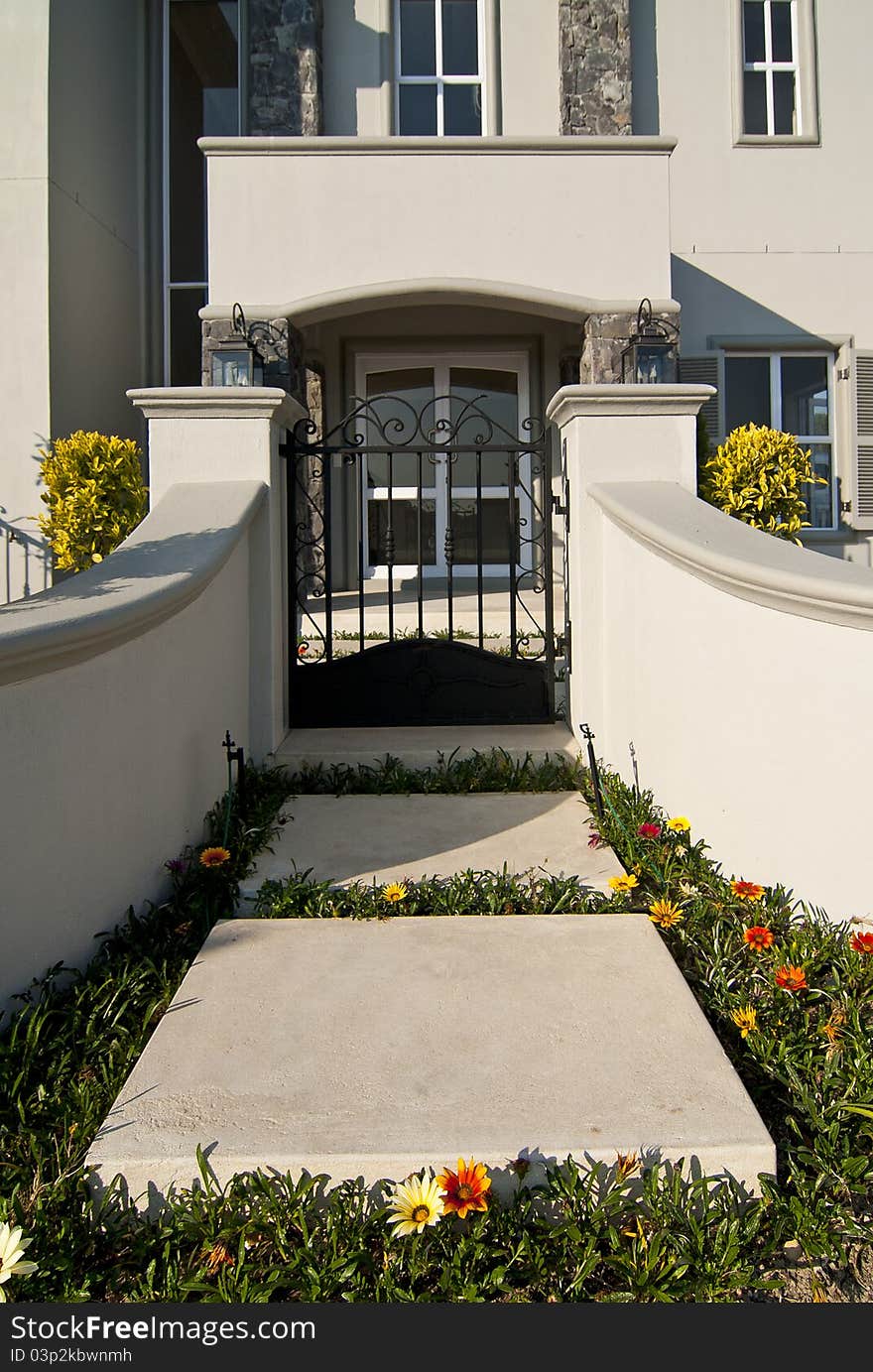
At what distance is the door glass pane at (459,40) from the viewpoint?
10125mm

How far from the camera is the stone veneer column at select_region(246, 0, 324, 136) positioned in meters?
9.62

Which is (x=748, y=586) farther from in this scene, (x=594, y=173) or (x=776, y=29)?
(x=776, y=29)

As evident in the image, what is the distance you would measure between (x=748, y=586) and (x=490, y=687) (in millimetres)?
2348

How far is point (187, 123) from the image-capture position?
10.9 m

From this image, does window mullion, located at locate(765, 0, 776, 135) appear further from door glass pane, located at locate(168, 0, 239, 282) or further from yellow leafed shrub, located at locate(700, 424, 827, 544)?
door glass pane, located at locate(168, 0, 239, 282)

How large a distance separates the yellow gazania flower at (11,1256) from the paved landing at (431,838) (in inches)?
63.4

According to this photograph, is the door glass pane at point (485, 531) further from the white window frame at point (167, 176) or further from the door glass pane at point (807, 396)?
the white window frame at point (167, 176)

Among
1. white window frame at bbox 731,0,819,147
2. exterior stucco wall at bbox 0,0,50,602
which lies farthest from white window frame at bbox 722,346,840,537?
exterior stucco wall at bbox 0,0,50,602

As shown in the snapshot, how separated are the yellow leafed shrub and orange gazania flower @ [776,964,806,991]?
20.0 feet

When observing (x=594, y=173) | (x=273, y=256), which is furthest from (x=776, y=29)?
(x=273, y=256)

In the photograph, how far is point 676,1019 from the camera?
2561mm

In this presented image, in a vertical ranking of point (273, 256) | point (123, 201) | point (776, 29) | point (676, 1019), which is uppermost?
point (776, 29)

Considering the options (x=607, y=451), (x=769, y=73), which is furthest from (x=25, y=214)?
(x=769, y=73)

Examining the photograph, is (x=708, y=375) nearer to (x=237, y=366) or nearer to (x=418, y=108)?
(x=418, y=108)
